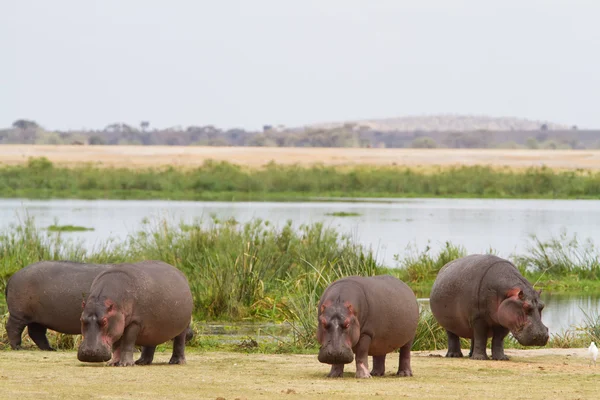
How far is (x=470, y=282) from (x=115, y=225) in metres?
22.2

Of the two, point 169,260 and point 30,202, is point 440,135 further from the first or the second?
point 169,260

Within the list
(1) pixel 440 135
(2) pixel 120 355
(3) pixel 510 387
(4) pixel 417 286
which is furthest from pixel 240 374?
(1) pixel 440 135

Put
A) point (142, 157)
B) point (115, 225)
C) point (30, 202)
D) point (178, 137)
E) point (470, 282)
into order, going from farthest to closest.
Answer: point (178, 137), point (142, 157), point (30, 202), point (115, 225), point (470, 282)

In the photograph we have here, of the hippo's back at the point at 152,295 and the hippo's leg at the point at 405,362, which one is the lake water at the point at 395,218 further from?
the hippo's back at the point at 152,295

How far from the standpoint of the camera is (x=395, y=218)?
1515 inches

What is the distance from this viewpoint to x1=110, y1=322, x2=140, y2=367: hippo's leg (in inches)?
359

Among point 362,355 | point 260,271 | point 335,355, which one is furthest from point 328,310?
point 260,271

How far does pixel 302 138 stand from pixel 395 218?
269ft

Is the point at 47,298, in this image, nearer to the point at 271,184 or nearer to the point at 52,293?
the point at 52,293

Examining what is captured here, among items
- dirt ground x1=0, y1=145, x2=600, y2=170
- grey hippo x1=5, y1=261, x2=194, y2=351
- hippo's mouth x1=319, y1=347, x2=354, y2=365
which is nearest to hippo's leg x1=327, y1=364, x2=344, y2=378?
hippo's mouth x1=319, y1=347, x2=354, y2=365

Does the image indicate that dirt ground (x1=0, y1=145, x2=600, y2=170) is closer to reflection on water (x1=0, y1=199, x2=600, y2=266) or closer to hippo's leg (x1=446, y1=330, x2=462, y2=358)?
reflection on water (x1=0, y1=199, x2=600, y2=266)

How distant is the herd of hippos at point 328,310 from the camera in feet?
28.5

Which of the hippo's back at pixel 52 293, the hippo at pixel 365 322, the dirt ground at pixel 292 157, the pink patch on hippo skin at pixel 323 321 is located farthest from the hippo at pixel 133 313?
the dirt ground at pixel 292 157

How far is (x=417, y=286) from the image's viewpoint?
18.6 m
